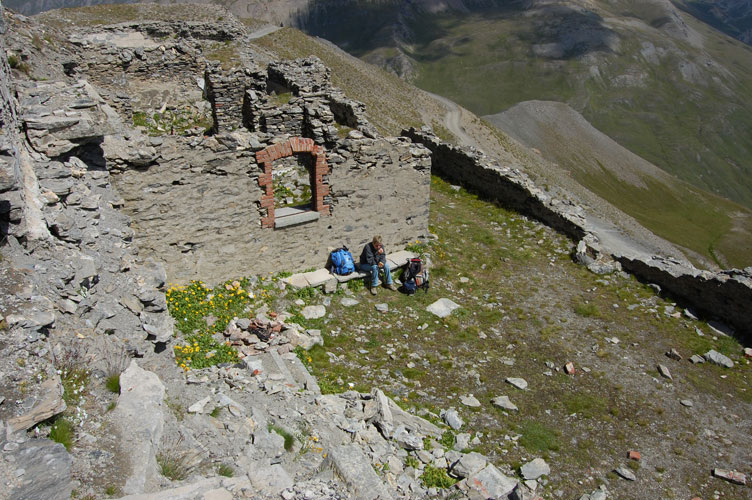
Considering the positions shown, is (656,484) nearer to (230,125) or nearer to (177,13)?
(230,125)

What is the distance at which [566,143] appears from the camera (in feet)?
215

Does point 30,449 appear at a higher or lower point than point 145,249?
higher

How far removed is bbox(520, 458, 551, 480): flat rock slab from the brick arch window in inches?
292

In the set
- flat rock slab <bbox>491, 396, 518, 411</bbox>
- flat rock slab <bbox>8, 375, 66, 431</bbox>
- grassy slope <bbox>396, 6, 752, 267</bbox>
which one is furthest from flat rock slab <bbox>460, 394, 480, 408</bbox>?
grassy slope <bbox>396, 6, 752, 267</bbox>

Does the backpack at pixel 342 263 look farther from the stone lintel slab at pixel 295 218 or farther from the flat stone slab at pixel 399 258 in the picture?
the flat stone slab at pixel 399 258

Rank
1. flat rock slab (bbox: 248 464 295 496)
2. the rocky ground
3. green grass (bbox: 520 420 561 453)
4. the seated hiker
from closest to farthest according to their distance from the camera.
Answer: the rocky ground
flat rock slab (bbox: 248 464 295 496)
green grass (bbox: 520 420 561 453)
the seated hiker

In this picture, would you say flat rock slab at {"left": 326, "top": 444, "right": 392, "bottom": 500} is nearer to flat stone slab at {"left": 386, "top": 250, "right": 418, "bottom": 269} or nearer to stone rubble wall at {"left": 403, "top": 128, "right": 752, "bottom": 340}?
flat stone slab at {"left": 386, "top": 250, "right": 418, "bottom": 269}

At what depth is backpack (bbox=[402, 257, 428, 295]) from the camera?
13398 mm

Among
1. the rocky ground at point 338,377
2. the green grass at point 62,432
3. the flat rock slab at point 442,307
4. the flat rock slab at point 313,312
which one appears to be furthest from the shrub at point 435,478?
the flat rock slab at point 442,307

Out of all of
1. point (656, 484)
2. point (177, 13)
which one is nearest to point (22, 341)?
point (656, 484)

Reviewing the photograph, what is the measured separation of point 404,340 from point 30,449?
8.50 meters

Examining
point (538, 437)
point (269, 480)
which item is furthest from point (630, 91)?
point (269, 480)

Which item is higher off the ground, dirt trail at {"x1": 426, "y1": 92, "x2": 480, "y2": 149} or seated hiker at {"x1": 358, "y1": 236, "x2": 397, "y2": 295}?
seated hiker at {"x1": 358, "y1": 236, "x2": 397, "y2": 295}

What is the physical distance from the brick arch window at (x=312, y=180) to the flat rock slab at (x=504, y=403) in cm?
607
